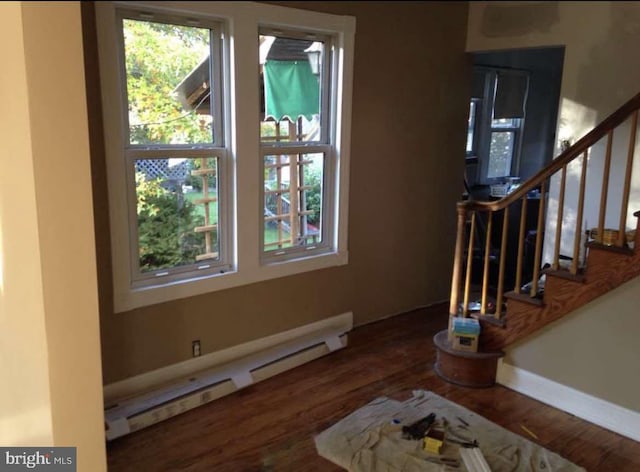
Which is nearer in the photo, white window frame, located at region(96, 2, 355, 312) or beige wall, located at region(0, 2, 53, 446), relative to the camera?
beige wall, located at region(0, 2, 53, 446)

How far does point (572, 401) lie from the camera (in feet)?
8.05

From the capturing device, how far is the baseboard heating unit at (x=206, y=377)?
90.6 inches

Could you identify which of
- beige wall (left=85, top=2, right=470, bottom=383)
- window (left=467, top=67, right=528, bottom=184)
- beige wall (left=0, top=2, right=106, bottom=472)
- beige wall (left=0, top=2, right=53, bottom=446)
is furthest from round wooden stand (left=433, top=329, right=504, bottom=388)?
window (left=467, top=67, right=528, bottom=184)

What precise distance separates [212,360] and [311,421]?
25.8 inches

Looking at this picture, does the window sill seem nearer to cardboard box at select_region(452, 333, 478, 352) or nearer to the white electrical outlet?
the white electrical outlet

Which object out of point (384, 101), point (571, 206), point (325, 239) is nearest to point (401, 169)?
point (384, 101)

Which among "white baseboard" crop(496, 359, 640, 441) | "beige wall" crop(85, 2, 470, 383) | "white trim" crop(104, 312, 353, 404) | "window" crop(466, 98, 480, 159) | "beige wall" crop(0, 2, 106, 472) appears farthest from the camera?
"window" crop(466, 98, 480, 159)

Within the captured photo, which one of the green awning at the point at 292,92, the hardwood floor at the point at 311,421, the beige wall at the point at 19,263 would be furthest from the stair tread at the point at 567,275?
the beige wall at the point at 19,263

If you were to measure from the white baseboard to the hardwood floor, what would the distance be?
39mm

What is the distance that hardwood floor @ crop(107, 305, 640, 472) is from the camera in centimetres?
210

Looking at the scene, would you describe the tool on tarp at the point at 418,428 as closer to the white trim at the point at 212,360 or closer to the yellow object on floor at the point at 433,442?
the yellow object on floor at the point at 433,442

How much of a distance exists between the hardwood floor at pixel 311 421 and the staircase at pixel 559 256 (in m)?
0.21

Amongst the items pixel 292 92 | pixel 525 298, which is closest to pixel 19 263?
pixel 292 92

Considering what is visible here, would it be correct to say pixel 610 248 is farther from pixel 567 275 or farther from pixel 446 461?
pixel 446 461
